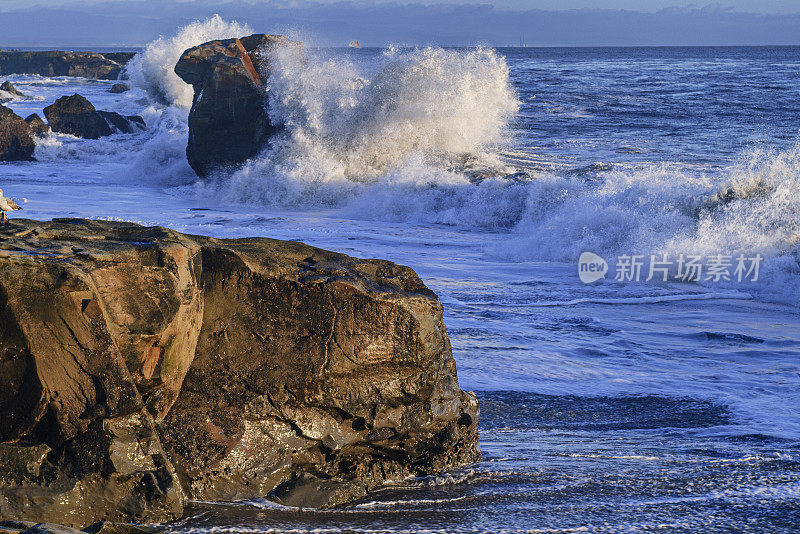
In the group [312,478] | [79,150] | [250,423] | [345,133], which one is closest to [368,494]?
[312,478]

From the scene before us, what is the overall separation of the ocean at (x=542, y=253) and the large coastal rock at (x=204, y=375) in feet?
Answer: 0.47

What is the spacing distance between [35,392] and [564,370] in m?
2.80

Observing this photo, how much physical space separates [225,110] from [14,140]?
195 inches

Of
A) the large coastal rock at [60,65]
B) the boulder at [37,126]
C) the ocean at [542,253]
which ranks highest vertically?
the large coastal rock at [60,65]

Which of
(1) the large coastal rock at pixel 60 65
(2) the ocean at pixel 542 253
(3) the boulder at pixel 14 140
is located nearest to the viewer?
(2) the ocean at pixel 542 253

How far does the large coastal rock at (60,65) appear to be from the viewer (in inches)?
1793

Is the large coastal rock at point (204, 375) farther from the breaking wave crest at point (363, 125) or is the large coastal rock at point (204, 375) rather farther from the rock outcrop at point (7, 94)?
the rock outcrop at point (7, 94)

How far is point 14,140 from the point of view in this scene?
1460 centimetres

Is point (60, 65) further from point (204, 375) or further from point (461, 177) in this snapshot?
point (204, 375)

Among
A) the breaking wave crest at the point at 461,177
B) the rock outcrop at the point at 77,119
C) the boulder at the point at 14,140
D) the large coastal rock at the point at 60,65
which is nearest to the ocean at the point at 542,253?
the breaking wave crest at the point at 461,177

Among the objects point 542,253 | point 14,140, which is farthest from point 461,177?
point 14,140

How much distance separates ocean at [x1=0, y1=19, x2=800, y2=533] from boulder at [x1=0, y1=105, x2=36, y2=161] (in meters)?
0.45

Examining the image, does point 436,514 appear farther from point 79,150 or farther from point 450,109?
point 79,150

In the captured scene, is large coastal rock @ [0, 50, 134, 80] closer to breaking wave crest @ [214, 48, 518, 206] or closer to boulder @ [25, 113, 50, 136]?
boulder @ [25, 113, 50, 136]
